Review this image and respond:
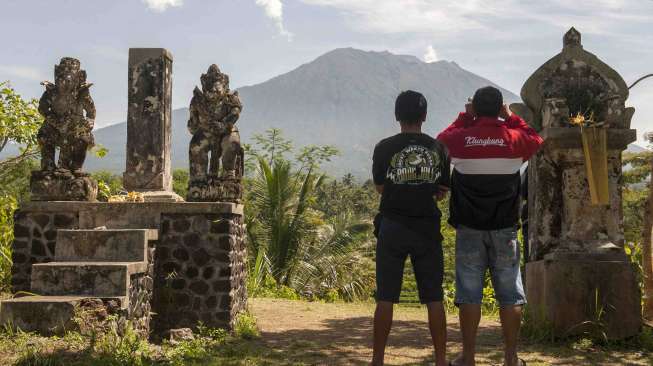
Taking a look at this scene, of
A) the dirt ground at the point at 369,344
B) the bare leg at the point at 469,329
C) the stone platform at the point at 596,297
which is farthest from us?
the stone platform at the point at 596,297

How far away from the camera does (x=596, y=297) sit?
20.9 ft

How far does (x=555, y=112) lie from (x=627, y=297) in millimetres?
1915

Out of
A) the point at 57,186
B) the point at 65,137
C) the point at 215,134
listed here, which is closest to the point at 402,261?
the point at 215,134

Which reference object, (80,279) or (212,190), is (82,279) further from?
(212,190)

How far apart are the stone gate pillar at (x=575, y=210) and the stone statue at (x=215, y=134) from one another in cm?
324

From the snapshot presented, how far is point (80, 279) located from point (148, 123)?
12.0ft

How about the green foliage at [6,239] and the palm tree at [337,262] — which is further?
the palm tree at [337,262]

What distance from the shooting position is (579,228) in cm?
671

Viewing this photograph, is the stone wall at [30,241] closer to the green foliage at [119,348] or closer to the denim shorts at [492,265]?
the green foliage at [119,348]

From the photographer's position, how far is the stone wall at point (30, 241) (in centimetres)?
772

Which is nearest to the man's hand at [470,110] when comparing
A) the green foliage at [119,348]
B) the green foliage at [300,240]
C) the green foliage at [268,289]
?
the green foliage at [119,348]

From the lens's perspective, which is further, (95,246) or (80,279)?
(95,246)

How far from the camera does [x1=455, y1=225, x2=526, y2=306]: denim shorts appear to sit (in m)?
4.59

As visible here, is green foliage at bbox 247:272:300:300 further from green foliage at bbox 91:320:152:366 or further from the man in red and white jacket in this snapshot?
the man in red and white jacket
